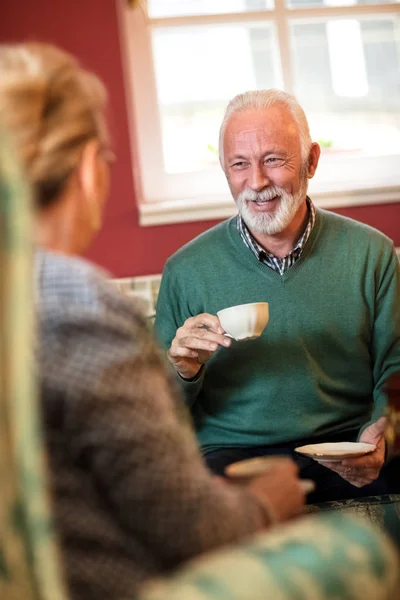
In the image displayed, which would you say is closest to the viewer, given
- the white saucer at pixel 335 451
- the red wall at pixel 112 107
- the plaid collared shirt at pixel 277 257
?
the white saucer at pixel 335 451

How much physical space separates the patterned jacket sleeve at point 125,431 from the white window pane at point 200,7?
2.34 metres

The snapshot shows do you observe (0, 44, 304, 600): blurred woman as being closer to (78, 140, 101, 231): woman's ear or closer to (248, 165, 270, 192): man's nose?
(78, 140, 101, 231): woman's ear

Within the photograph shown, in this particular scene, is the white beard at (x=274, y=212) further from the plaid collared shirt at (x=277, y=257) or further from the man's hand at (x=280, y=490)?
the man's hand at (x=280, y=490)

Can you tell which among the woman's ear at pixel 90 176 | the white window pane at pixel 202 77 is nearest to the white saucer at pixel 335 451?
the woman's ear at pixel 90 176

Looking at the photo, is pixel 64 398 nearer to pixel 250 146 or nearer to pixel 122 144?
pixel 250 146

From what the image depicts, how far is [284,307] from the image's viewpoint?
→ 2186 mm

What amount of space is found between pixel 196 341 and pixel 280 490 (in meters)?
0.85

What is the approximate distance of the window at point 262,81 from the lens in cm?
299

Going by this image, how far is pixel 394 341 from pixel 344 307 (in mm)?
160

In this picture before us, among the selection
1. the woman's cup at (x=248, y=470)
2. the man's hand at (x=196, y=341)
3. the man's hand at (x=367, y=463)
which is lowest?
the man's hand at (x=367, y=463)

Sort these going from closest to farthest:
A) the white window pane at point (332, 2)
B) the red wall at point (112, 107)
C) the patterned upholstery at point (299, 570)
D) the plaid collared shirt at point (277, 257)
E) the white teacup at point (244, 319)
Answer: the patterned upholstery at point (299, 570), the white teacup at point (244, 319), the plaid collared shirt at point (277, 257), the red wall at point (112, 107), the white window pane at point (332, 2)

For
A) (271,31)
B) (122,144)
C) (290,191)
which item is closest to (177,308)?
(290,191)

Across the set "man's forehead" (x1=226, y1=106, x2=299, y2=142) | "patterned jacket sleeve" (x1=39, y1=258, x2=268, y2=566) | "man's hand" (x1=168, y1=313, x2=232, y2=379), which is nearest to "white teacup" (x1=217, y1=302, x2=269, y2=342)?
"man's hand" (x1=168, y1=313, x2=232, y2=379)

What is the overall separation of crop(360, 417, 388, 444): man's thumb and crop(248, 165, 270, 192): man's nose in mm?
701
